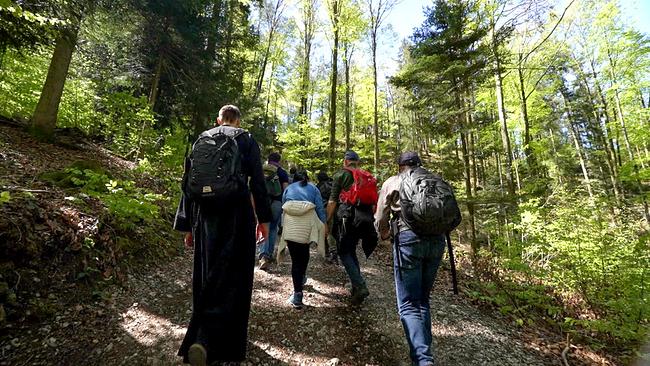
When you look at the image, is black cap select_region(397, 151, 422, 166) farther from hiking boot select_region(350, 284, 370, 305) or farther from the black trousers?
hiking boot select_region(350, 284, 370, 305)

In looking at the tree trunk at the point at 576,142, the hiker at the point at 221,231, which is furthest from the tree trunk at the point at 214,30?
the tree trunk at the point at 576,142

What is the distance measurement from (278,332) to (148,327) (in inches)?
53.5

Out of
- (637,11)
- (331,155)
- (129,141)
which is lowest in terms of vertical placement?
(129,141)

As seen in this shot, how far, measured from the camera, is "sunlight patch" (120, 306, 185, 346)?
119 inches

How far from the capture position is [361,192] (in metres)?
4.25

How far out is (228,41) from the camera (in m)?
12.3

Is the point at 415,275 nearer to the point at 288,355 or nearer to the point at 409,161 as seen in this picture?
Answer: the point at 409,161

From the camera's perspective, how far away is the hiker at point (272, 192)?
5.57 metres

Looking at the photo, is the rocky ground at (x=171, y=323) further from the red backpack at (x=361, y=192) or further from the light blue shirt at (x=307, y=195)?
the red backpack at (x=361, y=192)

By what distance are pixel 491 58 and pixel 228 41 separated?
959cm

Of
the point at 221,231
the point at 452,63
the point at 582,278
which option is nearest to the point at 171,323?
the point at 221,231

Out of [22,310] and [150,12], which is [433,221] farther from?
[150,12]

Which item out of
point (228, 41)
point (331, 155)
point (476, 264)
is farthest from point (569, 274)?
point (228, 41)

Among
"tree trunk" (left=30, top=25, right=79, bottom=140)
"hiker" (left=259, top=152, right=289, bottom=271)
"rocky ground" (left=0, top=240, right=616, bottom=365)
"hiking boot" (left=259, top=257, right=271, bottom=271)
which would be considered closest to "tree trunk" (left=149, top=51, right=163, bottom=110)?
"tree trunk" (left=30, top=25, right=79, bottom=140)
